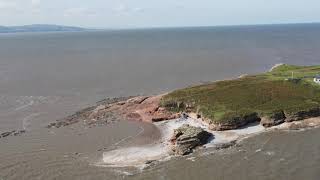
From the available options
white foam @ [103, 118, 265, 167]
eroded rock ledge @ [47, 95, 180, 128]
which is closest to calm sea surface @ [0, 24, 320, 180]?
white foam @ [103, 118, 265, 167]

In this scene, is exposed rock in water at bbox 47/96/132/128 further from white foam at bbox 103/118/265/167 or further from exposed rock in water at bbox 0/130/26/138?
white foam at bbox 103/118/265/167

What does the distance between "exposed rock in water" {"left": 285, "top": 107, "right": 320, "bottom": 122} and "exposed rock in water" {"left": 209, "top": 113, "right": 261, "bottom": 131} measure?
3.83m

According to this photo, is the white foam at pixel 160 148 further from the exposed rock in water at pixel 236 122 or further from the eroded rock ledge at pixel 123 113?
the eroded rock ledge at pixel 123 113

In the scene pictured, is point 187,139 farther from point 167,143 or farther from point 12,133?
point 12,133

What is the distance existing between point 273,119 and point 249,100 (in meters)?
6.15

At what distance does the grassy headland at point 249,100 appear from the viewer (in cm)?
6022

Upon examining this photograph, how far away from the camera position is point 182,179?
4444cm


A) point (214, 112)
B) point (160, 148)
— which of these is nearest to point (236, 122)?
point (214, 112)

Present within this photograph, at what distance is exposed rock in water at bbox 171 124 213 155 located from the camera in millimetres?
51219

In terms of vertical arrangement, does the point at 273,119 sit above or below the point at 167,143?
above

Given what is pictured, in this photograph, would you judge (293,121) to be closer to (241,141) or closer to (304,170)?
(241,141)

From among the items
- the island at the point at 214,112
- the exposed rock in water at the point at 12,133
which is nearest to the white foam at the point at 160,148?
the island at the point at 214,112

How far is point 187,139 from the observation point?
52531 mm

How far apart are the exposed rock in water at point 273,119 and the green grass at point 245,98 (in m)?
0.77
